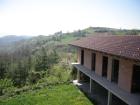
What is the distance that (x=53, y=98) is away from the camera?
17.2 meters

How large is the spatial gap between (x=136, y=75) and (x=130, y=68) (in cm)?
67

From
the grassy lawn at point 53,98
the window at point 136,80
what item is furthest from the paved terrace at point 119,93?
the grassy lawn at point 53,98

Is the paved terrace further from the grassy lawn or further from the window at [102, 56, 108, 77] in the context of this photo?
the grassy lawn

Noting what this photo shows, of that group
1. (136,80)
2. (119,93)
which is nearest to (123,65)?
(136,80)

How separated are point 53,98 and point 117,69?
264 inches

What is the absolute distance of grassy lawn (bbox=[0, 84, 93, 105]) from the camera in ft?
52.7

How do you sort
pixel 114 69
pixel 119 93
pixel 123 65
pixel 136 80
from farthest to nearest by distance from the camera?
pixel 114 69
pixel 123 65
pixel 119 93
pixel 136 80

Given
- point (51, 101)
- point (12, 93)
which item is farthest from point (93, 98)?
point (12, 93)

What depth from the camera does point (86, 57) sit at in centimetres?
1969

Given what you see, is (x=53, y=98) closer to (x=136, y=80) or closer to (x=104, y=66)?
(x=104, y=66)

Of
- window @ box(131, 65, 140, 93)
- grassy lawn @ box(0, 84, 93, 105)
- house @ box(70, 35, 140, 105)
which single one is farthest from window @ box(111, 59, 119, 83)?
grassy lawn @ box(0, 84, 93, 105)

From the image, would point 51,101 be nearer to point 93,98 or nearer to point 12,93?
point 93,98

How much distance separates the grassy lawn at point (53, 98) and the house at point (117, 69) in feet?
6.03

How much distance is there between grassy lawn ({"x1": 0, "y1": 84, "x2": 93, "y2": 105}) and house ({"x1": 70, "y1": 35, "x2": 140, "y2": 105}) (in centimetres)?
184
